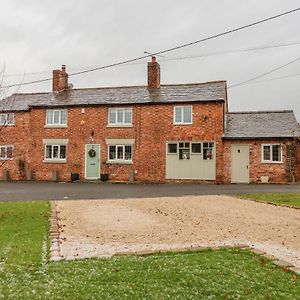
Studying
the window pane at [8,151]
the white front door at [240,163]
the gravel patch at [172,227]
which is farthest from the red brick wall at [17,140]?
the gravel patch at [172,227]

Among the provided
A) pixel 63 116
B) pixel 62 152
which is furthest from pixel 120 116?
pixel 62 152

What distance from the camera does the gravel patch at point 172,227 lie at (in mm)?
8828

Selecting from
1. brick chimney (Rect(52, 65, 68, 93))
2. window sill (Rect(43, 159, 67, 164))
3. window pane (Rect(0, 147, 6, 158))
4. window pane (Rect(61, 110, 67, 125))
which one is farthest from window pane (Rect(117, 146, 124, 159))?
window pane (Rect(0, 147, 6, 158))

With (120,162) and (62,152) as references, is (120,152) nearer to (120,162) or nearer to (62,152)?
(120,162)

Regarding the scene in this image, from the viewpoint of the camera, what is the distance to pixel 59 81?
3522 centimetres

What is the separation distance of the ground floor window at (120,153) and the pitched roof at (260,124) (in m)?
7.06

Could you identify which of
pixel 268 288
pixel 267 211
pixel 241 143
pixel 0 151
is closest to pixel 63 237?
pixel 268 288

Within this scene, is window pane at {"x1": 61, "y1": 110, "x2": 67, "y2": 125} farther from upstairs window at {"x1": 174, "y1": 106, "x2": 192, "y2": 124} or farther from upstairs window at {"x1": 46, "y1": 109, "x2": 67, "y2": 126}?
upstairs window at {"x1": 174, "y1": 106, "x2": 192, "y2": 124}

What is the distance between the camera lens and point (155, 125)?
99.3 ft

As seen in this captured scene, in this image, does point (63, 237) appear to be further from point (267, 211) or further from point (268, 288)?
point (267, 211)

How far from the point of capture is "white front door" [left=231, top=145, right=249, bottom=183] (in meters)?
28.7

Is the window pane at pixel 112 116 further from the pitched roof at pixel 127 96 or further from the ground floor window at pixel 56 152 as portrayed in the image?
the ground floor window at pixel 56 152

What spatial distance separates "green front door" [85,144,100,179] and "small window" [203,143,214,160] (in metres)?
7.86

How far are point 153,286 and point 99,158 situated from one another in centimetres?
2564
